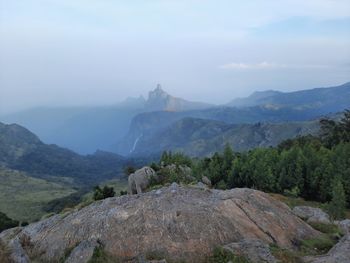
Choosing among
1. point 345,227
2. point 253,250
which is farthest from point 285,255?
point 345,227

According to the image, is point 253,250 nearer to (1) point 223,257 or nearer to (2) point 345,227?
(1) point 223,257

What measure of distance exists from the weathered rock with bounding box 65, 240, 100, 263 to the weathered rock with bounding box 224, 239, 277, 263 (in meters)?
7.04

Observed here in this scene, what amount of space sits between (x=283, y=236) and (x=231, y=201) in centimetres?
364

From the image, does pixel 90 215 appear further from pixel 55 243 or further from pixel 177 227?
pixel 177 227

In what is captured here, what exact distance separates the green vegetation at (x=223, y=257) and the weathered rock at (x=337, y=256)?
3483mm

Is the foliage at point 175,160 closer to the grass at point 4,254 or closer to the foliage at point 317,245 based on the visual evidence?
the grass at point 4,254

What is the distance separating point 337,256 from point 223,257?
571 cm

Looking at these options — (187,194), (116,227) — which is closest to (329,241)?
(187,194)

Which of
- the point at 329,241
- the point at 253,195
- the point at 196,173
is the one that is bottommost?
the point at 196,173

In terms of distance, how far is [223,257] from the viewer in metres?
23.4

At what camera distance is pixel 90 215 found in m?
28.1

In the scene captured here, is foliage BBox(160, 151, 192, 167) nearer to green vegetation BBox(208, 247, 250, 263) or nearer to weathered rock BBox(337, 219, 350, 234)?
weathered rock BBox(337, 219, 350, 234)

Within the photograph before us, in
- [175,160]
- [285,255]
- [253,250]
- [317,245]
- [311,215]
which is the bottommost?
[175,160]

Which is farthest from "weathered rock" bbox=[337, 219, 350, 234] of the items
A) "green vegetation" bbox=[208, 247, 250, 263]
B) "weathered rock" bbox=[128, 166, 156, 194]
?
"weathered rock" bbox=[128, 166, 156, 194]
